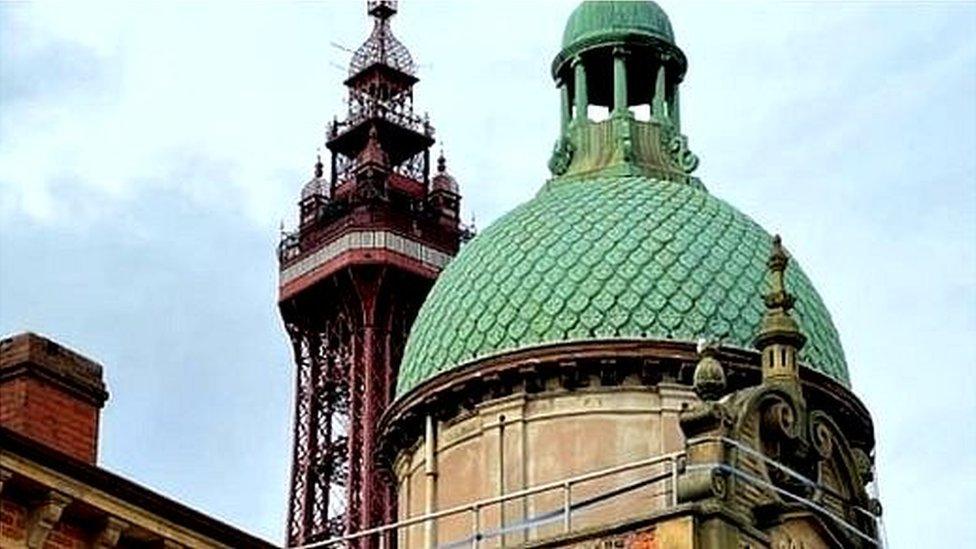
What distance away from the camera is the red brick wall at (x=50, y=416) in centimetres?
2998

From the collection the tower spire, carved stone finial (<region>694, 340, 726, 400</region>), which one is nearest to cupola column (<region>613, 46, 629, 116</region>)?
the tower spire

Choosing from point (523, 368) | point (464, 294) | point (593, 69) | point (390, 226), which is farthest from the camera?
point (390, 226)

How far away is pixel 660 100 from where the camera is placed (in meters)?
52.3

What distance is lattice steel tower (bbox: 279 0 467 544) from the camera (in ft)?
292

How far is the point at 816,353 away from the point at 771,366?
6.81 metres

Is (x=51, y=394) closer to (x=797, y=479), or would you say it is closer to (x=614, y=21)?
(x=797, y=479)

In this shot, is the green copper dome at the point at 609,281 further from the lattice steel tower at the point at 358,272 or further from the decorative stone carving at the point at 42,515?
the lattice steel tower at the point at 358,272

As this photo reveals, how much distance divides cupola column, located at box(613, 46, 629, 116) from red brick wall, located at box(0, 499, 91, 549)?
79.9 ft

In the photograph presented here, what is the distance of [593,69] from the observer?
52688mm

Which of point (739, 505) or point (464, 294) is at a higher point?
point (464, 294)

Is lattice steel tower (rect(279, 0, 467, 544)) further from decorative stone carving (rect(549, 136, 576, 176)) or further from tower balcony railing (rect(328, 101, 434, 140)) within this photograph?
decorative stone carving (rect(549, 136, 576, 176))

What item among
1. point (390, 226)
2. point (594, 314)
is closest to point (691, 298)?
point (594, 314)

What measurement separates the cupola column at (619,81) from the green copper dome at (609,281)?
155 cm

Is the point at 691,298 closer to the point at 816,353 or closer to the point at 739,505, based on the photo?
the point at 816,353
